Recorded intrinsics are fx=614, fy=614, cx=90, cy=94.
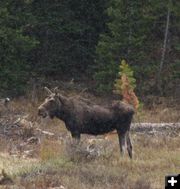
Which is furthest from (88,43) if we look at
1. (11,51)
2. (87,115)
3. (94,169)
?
(94,169)

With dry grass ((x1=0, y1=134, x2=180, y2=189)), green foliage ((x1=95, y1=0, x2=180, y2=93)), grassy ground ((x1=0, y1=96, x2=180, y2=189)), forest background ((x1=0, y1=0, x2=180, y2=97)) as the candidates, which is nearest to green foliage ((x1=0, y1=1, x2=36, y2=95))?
forest background ((x1=0, y1=0, x2=180, y2=97))

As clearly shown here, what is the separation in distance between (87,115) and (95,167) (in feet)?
10.2

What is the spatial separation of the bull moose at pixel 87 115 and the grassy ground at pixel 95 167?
54 centimetres

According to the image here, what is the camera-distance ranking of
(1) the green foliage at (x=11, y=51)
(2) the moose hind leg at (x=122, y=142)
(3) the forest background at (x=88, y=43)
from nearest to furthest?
(2) the moose hind leg at (x=122, y=142) < (1) the green foliage at (x=11, y=51) < (3) the forest background at (x=88, y=43)

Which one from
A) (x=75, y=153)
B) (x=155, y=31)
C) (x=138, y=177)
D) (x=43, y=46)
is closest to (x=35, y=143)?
(x=75, y=153)

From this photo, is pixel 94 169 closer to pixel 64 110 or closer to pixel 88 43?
pixel 64 110

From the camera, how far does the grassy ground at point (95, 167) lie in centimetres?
1168

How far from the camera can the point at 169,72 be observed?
3291 centimetres

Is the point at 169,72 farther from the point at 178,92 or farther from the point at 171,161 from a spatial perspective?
the point at 171,161

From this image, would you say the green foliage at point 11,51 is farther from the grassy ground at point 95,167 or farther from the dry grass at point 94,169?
the dry grass at point 94,169

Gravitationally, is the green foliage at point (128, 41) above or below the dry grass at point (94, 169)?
above

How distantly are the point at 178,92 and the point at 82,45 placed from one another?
6.12 meters

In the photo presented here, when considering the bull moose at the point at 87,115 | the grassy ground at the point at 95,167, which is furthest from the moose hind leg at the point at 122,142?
the grassy ground at the point at 95,167

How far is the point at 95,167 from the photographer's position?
1327 centimetres
